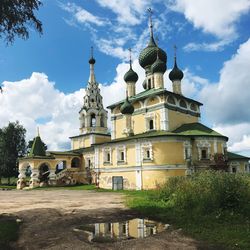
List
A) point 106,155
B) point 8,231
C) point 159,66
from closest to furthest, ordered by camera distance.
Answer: point 8,231
point 106,155
point 159,66

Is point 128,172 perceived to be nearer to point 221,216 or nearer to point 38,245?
point 221,216

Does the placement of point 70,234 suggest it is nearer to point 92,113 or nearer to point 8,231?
point 8,231

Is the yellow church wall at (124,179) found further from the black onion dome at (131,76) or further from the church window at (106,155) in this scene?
the black onion dome at (131,76)

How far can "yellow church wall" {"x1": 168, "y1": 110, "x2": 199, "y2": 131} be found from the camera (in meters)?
28.9

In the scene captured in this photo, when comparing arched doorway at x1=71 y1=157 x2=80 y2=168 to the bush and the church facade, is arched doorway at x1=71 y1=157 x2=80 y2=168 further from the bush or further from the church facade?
the bush

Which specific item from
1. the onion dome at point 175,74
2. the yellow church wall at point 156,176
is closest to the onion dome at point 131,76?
the onion dome at point 175,74

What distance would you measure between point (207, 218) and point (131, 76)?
26.4m

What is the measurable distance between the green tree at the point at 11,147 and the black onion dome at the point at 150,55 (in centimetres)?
2436

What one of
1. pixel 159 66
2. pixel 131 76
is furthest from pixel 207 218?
pixel 131 76

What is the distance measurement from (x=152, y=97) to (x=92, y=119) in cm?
1198

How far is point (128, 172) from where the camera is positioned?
27453 millimetres

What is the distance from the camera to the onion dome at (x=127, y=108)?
30.2m

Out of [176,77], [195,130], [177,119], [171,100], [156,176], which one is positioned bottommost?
[156,176]

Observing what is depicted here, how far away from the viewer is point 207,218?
9.90 m
